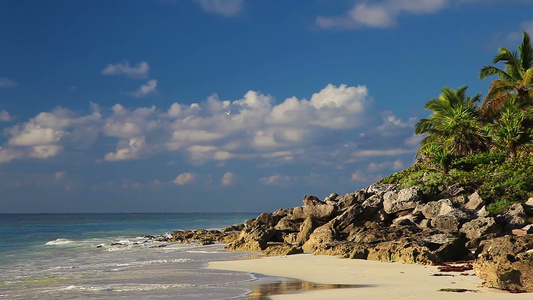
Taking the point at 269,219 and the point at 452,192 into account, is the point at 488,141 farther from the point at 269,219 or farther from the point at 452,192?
the point at 269,219

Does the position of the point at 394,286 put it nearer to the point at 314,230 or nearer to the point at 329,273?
the point at 329,273

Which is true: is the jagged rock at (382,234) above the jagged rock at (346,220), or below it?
below

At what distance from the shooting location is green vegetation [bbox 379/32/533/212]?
2628 centimetres

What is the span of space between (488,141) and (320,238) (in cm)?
2060

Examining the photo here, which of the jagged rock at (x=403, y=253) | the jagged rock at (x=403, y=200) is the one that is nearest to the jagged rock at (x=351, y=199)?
the jagged rock at (x=403, y=200)

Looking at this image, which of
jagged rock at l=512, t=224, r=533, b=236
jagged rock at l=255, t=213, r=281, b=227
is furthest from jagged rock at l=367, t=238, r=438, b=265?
jagged rock at l=255, t=213, r=281, b=227

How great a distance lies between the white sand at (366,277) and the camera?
934 cm

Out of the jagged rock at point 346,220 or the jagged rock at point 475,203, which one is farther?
the jagged rock at point 475,203

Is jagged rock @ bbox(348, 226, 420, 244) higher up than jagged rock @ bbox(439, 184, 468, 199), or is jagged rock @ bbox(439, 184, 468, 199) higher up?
jagged rock @ bbox(439, 184, 468, 199)

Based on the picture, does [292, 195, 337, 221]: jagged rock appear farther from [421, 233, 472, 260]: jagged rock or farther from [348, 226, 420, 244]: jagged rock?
[421, 233, 472, 260]: jagged rock

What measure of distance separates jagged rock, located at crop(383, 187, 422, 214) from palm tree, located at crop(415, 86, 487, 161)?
6361 millimetres

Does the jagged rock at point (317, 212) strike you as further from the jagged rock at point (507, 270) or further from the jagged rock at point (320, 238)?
the jagged rock at point (507, 270)

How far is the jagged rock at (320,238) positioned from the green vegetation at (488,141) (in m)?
8.77

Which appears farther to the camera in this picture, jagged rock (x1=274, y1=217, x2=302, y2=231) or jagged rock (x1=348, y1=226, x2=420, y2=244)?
jagged rock (x1=274, y1=217, x2=302, y2=231)
